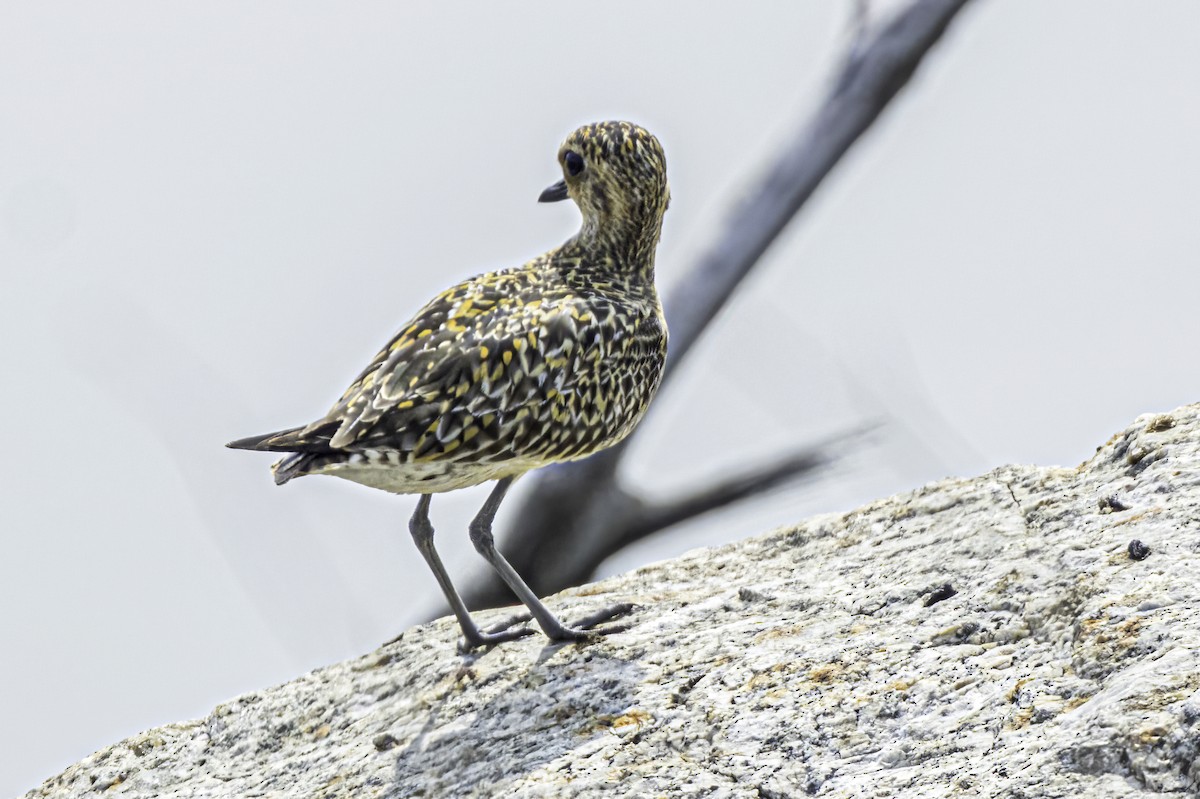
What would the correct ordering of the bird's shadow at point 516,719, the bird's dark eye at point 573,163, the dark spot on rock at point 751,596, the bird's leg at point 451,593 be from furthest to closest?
the bird's dark eye at point 573,163 → the bird's leg at point 451,593 → the dark spot on rock at point 751,596 → the bird's shadow at point 516,719

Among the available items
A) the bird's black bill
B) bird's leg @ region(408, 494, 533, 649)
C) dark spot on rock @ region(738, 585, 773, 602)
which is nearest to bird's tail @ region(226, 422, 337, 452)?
bird's leg @ region(408, 494, 533, 649)

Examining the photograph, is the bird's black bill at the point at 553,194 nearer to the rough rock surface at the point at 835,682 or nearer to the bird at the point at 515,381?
the bird at the point at 515,381

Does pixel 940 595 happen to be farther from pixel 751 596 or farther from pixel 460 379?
pixel 460 379

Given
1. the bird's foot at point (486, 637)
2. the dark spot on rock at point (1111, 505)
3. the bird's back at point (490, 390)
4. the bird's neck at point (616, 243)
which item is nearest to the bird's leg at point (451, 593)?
the bird's foot at point (486, 637)

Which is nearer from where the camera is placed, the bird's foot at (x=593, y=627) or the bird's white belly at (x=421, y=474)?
the bird's white belly at (x=421, y=474)

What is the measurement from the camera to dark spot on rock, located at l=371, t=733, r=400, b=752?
246 inches

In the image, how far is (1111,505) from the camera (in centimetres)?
587

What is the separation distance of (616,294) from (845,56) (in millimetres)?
4397

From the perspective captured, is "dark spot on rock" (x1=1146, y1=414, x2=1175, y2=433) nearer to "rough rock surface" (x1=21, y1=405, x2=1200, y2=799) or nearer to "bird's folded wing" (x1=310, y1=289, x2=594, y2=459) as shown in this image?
"rough rock surface" (x1=21, y1=405, x2=1200, y2=799)

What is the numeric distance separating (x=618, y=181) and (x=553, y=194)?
446 millimetres

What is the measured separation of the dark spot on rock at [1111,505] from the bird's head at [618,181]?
9.88ft

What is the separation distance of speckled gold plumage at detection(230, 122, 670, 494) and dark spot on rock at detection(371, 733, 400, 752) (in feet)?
3.52

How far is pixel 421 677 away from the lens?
6.80m

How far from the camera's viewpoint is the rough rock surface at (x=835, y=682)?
4719 millimetres
